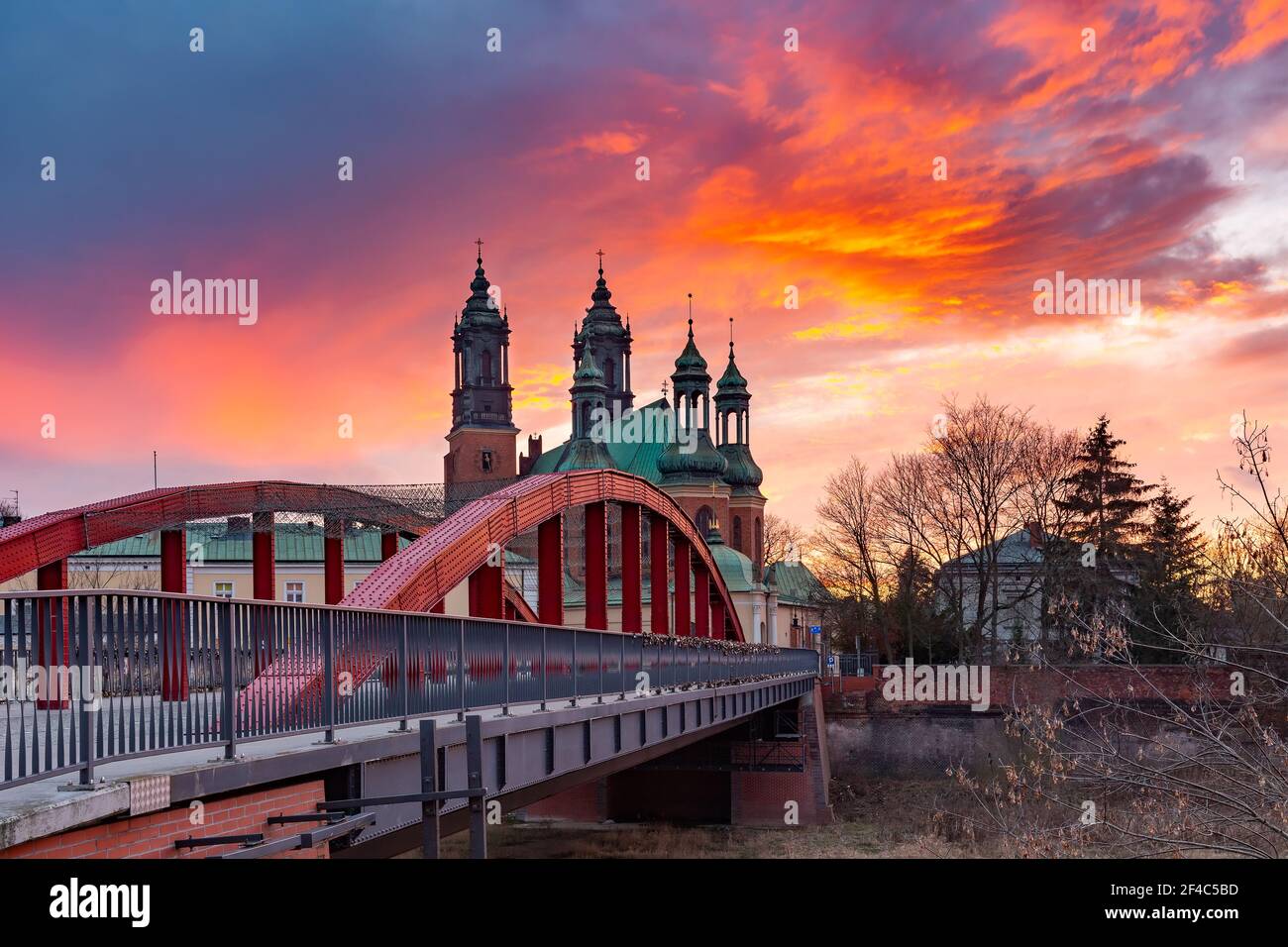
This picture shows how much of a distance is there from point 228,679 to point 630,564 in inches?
759

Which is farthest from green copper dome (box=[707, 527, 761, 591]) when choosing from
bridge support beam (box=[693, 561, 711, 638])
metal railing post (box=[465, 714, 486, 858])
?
metal railing post (box=[465, 714, 486, 858])

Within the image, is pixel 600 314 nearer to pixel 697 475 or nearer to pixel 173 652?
pixel 697 475

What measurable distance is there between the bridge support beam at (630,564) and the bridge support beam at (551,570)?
3.60 m

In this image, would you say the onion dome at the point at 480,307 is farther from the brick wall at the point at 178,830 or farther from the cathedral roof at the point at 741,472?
the brick wall at the point at 178,830

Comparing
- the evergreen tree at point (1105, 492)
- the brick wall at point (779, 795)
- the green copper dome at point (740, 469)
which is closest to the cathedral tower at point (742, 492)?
the green copper dome at point (740, 469)

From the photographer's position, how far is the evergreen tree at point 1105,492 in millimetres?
52188

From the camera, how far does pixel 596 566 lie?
24.5 meters

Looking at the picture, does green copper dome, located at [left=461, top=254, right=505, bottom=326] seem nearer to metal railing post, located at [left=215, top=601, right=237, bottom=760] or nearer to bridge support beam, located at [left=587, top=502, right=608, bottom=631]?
bridge support beam, located at [left=587, top=502, right=608, bottom=631]

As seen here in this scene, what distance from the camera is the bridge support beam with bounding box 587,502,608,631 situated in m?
24.0

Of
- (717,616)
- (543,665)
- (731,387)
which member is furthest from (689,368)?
(543,665)
